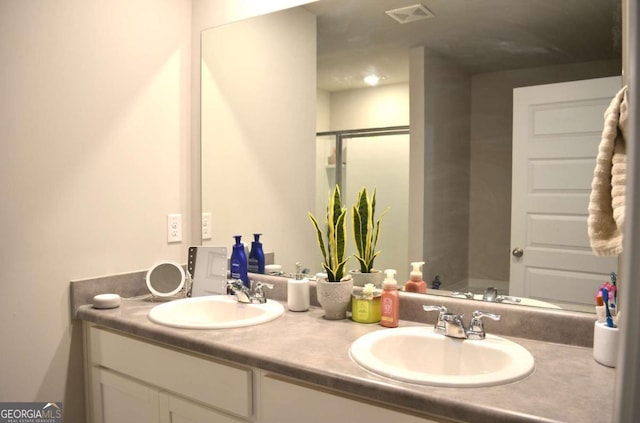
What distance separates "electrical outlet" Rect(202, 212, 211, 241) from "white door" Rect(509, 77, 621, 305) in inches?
49.9

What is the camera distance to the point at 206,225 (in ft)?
6.63

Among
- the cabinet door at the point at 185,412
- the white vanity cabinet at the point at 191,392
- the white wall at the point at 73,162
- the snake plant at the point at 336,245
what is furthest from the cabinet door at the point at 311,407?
the white wall at the point at 73,162

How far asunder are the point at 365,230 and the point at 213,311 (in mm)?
662

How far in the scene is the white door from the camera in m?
1.22

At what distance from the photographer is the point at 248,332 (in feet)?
4.39

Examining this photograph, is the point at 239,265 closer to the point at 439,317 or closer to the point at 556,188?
the point at 439,317

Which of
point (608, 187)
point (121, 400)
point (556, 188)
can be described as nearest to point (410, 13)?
point (556, 188)

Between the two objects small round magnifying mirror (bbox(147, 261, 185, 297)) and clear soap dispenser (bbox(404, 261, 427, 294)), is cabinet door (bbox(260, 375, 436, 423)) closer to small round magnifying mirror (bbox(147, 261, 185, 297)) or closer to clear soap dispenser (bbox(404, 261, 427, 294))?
clear soap dispenser (bbox(404, 261, 427, 294))

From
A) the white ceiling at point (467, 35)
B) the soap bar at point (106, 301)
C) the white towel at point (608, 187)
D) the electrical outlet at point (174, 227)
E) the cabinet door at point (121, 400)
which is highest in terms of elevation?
the white ceiling at point (467, 35)

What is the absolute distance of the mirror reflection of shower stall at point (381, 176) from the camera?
1.53 meters

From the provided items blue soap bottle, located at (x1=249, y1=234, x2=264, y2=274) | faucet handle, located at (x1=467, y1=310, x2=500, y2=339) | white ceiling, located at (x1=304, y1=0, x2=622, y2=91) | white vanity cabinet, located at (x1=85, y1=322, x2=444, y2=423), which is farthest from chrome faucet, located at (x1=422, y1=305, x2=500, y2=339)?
blue soap bottle, located at (x1=249, y1=234, x2=264, y2=274)

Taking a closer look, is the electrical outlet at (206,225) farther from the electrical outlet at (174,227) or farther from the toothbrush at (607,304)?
the toothbrush at (607,304)

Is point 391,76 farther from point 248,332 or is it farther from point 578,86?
point 248,332

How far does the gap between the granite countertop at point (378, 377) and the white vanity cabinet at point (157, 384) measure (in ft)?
0.16
